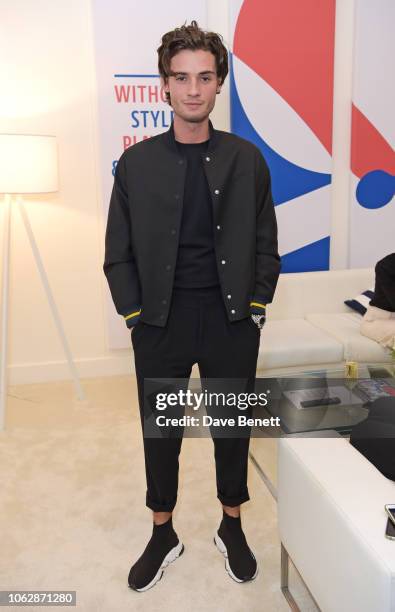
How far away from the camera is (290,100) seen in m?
3.86

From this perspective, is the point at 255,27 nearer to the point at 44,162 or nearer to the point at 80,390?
the point at 44,162

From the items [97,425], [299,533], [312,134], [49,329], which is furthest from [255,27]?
[299,533]

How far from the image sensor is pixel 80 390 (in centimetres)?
362

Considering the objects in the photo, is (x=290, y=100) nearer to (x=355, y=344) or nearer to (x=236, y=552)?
(x=355, y=344)

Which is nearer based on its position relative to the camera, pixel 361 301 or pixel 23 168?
pixel 23 168

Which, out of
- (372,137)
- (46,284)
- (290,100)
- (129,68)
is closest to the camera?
(46,284)

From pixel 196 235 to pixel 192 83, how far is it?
1.46ft

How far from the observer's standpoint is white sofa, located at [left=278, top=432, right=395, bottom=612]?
1250 millimetres

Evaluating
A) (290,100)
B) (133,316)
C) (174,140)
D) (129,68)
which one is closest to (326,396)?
(133,316)

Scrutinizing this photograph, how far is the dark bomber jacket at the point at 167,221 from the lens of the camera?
5.97 ft

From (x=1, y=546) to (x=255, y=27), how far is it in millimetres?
3200

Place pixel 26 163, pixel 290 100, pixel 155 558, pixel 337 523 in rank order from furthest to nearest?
pixel 290 100
pixel 26 163
pixel 155 558
pixel 337 523

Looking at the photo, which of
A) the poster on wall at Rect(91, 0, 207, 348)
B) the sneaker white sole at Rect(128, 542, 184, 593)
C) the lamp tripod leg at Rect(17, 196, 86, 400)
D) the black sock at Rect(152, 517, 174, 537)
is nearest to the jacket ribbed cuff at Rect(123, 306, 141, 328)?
the black sock at Rect(152, 517, 174, 537)

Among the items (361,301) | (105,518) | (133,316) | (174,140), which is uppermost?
(174,140)
